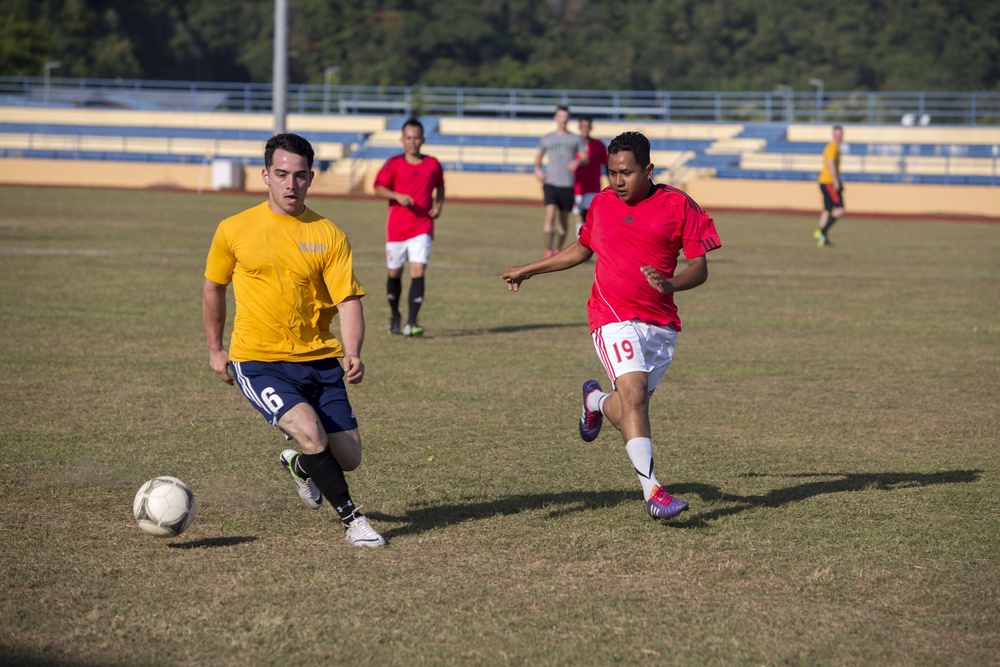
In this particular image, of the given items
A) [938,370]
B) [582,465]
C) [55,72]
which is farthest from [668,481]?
[55,72]

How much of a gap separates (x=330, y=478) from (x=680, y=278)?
180cm

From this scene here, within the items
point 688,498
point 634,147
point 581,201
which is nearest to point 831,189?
point 581,201

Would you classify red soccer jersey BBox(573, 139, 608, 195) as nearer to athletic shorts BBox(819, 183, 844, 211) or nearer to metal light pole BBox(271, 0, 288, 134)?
athletic shorts BBox(819, 183, 844, 211)

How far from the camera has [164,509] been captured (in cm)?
510

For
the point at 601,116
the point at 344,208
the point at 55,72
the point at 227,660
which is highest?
Answer: the point at 55,72

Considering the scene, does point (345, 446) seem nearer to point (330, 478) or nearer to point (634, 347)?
point (330, 478)

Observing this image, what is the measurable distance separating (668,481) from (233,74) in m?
98.4

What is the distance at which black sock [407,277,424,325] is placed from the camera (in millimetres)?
11484

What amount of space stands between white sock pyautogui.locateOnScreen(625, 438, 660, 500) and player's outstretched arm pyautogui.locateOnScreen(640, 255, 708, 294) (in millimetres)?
715

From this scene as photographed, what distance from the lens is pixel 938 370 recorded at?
9.92m

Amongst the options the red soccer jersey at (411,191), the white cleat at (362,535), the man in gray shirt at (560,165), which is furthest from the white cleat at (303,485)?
the man in gray shirt at (560,165)

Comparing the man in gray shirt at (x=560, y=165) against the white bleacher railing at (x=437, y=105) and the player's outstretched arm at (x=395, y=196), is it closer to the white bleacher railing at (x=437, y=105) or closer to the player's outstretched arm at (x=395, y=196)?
the player's outstretched arm at (x=395, y=196)

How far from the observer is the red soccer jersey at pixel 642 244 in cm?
567

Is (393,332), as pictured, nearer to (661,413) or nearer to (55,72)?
(661,413)
